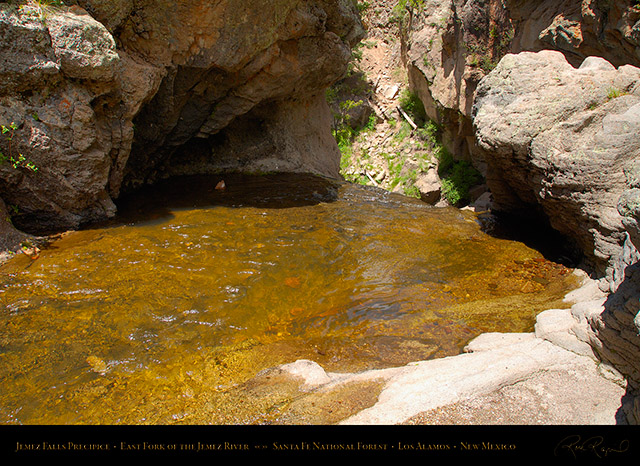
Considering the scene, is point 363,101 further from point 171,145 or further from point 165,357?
point 165,357

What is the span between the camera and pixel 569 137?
5.35 metres

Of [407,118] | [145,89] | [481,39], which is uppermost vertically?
[481,39]

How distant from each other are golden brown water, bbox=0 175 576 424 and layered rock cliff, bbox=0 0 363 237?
912 mm

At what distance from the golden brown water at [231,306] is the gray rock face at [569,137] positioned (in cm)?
73

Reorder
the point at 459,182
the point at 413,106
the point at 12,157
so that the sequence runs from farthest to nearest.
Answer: the point at 413,106 → the point at 459,182 → the point at 12,157

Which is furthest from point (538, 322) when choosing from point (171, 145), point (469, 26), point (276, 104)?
point (469, 26)

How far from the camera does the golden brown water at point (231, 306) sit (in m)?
2.95

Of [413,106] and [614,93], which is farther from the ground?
[614,93]

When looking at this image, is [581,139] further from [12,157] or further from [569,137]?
[12,157]

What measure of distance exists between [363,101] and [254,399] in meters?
14.8

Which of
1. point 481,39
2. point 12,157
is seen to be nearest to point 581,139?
point 481,39

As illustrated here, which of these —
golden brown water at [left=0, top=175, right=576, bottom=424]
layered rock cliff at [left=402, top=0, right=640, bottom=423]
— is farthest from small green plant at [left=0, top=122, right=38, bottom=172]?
layered rock cliff at [left=402, top=0, right=640, bottom=423]

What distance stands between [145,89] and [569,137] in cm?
605
